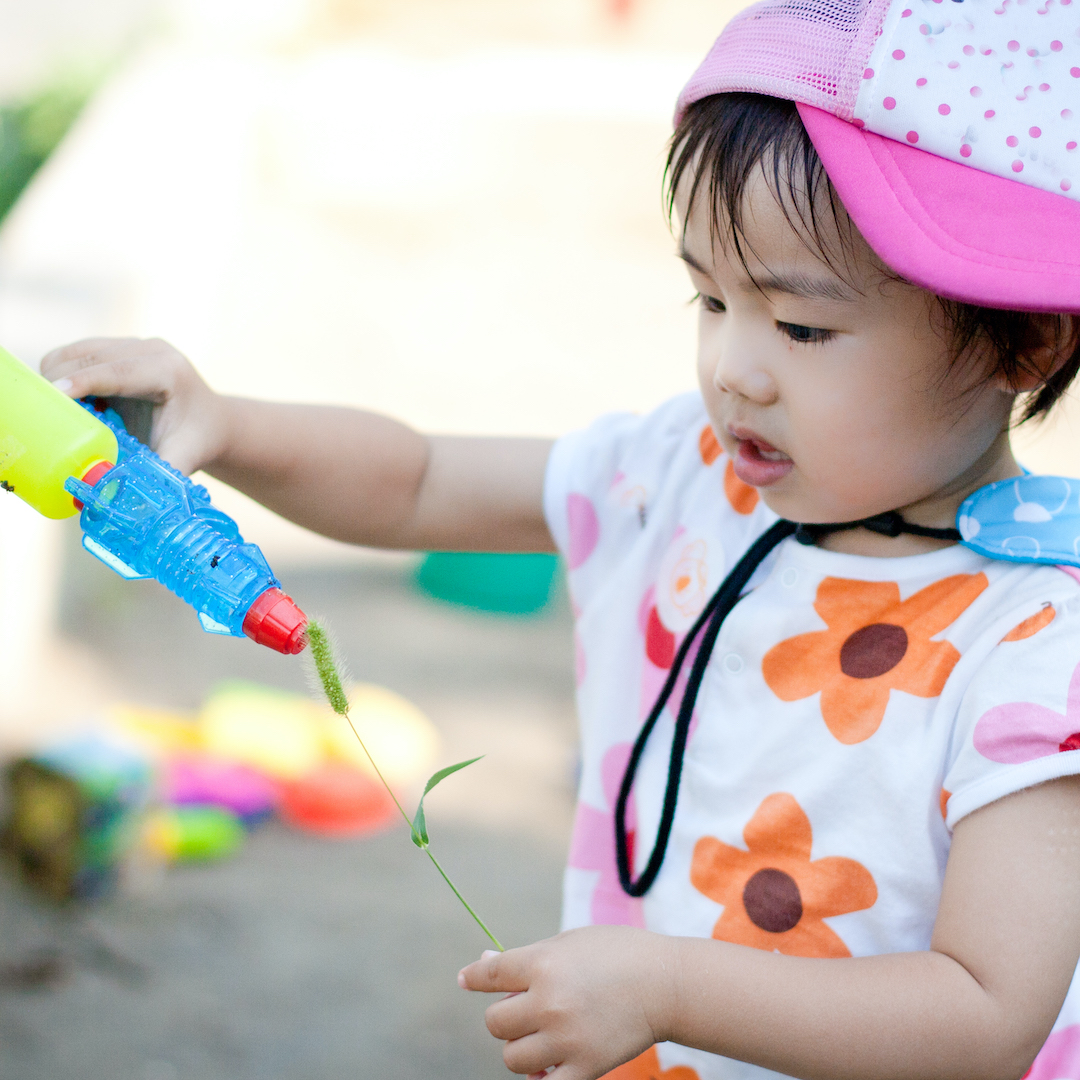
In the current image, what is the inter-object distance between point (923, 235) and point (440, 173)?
504 centimetres

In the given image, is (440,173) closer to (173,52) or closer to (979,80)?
(173,52)

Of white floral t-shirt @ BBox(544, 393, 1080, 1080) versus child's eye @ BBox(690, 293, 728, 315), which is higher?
child's eye @ BBox(690, 293, 728, 315)

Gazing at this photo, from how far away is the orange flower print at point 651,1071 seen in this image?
Answer: 1.06 meters

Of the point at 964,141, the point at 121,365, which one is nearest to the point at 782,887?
the point at 964,141

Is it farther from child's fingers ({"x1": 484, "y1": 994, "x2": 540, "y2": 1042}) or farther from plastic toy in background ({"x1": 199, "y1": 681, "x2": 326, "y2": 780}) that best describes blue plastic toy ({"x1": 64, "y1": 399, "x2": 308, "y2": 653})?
plastic toy in background ({"x1": 199, "y1": 681, "x2": 326, "y2": 780})

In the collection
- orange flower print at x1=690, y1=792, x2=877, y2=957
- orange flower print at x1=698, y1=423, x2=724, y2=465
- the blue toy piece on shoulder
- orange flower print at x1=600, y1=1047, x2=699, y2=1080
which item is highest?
the blue toy piece on shoulder

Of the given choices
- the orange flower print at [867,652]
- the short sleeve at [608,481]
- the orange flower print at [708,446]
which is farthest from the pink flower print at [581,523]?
the orange flower print at [867,652]

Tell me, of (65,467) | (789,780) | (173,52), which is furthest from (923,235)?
(173,52)

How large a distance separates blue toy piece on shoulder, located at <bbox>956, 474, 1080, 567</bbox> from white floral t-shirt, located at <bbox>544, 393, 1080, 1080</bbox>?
2 cm

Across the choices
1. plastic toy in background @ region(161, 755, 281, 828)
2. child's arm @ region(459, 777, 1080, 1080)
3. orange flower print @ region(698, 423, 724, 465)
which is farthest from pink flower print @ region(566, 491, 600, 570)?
plastic toy in background @ region(161, 755, 281, 828)

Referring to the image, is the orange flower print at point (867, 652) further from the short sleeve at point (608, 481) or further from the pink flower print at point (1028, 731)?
the short sleeve at point (608, 481)

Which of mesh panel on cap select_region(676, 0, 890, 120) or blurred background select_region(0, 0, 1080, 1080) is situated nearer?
mesh panel on cap select_region(676, 0, 890, 120)

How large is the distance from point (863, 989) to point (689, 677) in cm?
30

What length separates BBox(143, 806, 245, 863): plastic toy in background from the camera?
7.65 feet
